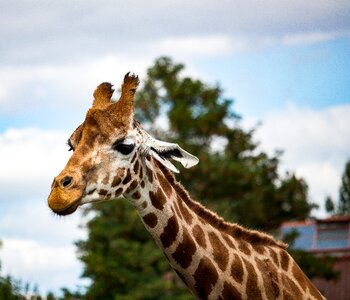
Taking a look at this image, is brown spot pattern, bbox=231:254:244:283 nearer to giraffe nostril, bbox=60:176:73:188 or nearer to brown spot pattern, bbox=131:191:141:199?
brown spot pattern, bbox=131:191:141:199

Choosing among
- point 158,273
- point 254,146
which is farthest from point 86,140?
point 254,146

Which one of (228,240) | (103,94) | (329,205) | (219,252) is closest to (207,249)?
(219,252)

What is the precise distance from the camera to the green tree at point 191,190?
119 ft

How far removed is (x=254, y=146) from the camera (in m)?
45.4

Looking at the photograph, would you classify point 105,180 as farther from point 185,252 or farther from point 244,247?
point 244,247

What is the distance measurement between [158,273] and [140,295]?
94.4 inches

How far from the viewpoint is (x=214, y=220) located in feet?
36.5

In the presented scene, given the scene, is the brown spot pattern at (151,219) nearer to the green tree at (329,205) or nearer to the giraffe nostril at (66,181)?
the giraffe nostril at (66,181)

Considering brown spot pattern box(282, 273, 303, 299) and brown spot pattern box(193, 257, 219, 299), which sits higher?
brown spot pattern box(193, 257, 219, 299)

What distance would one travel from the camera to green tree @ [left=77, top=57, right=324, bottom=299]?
3634 centimetres

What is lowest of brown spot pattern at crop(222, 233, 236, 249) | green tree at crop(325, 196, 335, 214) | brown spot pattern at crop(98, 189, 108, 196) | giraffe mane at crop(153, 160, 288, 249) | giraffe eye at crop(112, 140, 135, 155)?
brown spot pattern at crop(222, 233, 236, 249)

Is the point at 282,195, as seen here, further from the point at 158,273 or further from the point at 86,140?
the point at 86,140

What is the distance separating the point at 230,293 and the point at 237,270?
9.4 inches

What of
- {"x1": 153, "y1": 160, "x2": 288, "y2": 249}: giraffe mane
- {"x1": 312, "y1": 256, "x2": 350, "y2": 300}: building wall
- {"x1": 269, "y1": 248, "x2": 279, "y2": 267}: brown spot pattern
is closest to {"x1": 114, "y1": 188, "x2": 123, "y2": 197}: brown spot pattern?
{"x1": 153, "y1": 160, "x2": 288, "y2": 249}: giraffe mane
